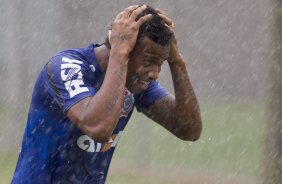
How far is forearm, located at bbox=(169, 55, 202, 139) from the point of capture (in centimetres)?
418

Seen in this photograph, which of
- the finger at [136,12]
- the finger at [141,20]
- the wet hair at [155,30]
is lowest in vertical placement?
the wet hair at [155,30]

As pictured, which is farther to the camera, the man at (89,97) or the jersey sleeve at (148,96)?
the jersey sleeve at (148,96)

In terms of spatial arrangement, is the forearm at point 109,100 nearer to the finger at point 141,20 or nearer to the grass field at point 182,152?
the finger at point 141,20

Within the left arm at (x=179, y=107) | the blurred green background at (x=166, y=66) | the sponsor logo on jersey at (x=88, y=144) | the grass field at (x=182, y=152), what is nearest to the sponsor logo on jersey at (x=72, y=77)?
the sponsor logo on jersey at (x=88, y=144)

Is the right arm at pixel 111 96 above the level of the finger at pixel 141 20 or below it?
below

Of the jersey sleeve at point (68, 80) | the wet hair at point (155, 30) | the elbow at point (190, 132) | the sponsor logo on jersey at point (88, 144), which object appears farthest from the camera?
the elbow at point (190, 132)

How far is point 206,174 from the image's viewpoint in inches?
338

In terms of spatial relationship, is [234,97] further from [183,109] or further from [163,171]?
[183,109]

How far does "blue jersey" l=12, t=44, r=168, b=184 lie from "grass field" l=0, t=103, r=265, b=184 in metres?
4.04

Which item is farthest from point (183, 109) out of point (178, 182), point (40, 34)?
point (40, 34)

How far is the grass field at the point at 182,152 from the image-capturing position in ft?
27.8

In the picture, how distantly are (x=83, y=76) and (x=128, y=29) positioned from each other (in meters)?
0.31

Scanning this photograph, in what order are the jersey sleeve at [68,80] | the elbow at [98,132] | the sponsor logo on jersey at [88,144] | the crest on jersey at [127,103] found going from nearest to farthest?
the elbow at [98,132], the jersey sleeve at [68,80], the sponsor logo on jersey at [88,144], the crest on jersey at [127,103]

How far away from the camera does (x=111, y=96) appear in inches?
141
